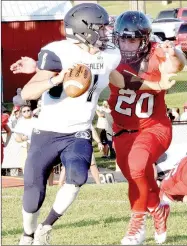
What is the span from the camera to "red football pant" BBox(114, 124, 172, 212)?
7.95 metres

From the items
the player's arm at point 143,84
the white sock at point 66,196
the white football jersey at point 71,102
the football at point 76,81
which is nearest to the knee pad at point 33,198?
the white sock at point 66,196

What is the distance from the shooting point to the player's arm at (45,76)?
720 centimetres

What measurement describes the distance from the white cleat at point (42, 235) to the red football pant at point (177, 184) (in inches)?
158

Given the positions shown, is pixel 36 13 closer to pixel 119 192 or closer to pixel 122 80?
pixel 119 192

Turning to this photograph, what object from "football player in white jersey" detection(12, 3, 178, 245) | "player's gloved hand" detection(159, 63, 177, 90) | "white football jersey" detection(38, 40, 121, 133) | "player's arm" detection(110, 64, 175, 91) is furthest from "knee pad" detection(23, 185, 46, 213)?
"player's gloved hand" detection(159, 63, 177, 90)

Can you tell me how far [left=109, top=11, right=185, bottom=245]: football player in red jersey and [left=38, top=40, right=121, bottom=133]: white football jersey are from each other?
51 cm

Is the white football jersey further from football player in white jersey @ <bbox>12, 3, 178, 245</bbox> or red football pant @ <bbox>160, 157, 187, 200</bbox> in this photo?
red football pant @ <bbox>160, 157, 187, 200</bbox>

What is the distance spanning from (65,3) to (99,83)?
79.3 feet

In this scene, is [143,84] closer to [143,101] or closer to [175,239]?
[143,101]

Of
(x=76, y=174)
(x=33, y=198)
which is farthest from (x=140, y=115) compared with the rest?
(x=33, y=198)

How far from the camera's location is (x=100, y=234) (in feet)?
28.0

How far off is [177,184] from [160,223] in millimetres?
3326

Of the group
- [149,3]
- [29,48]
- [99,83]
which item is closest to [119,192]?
[99,83]

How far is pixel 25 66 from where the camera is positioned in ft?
24.6
